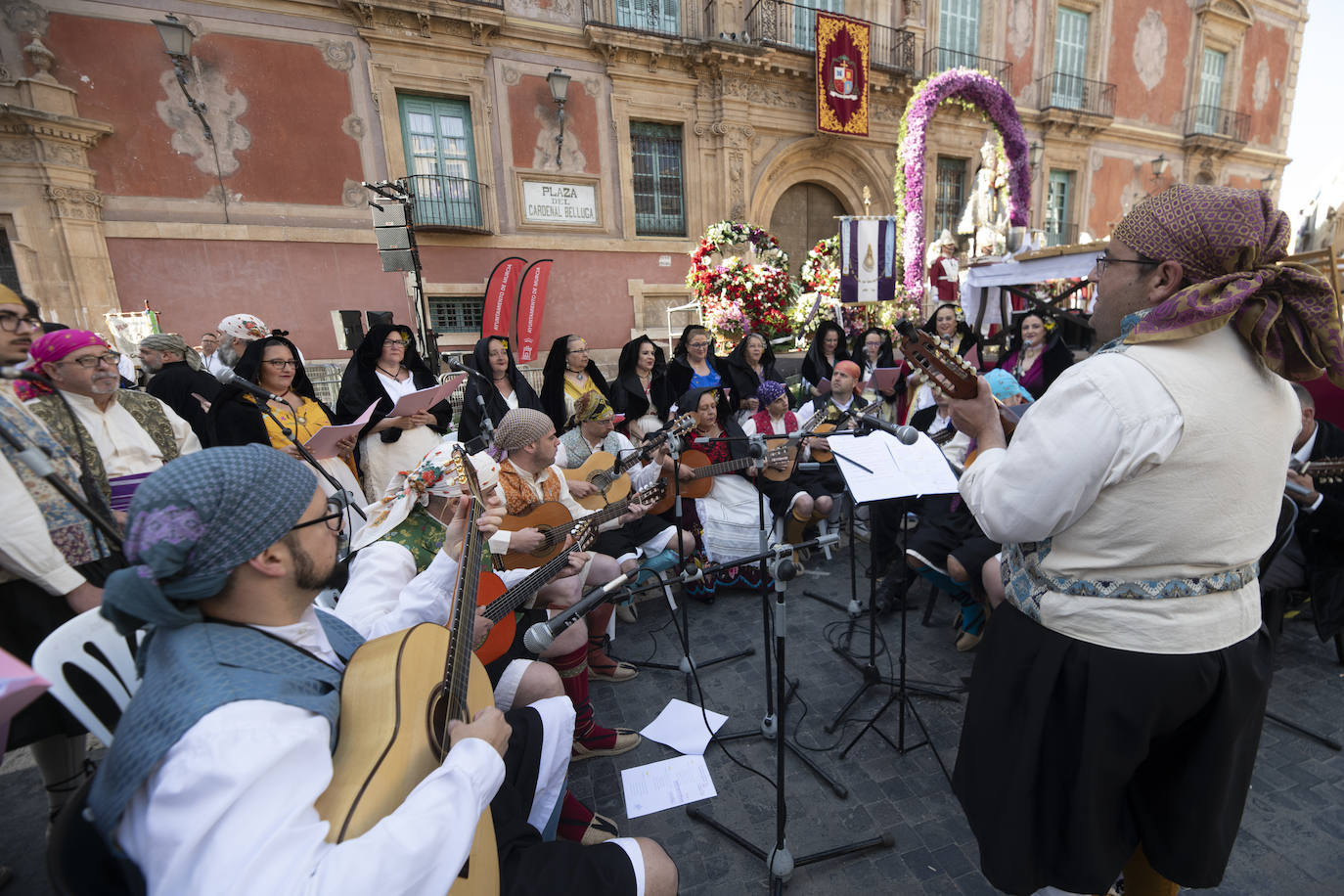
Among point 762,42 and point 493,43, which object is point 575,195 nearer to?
point 493,43

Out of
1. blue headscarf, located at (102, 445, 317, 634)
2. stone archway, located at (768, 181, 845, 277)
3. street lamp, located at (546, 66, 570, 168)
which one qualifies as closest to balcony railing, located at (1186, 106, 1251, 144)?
stone archway, located at (768, 181, 845, 277)

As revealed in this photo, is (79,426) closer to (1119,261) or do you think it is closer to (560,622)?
(560,622)

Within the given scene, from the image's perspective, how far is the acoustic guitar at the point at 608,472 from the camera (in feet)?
13.8

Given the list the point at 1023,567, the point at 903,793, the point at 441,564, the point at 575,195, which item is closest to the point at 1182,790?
the point at 1023,567

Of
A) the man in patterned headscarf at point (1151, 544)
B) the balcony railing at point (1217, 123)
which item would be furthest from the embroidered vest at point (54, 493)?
the balcony railing at point (1217, 123)

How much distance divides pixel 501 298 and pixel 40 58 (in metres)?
7.70

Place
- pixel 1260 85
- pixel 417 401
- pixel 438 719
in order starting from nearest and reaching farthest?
1. pixel 438 719
2. pixel 417 401
3. pixel 1260 85

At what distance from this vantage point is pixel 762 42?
1297 centimetres

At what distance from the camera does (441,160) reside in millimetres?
11680

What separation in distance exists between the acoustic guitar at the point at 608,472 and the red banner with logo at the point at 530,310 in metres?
6.70

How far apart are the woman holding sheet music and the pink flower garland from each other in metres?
13.3

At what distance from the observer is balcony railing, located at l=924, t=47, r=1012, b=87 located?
602 inches

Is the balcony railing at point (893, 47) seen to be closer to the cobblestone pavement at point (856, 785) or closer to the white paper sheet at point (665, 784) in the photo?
the cobblestone pavement at point (856, 785)

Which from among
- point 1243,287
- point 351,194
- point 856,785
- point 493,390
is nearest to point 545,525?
point 493,390
